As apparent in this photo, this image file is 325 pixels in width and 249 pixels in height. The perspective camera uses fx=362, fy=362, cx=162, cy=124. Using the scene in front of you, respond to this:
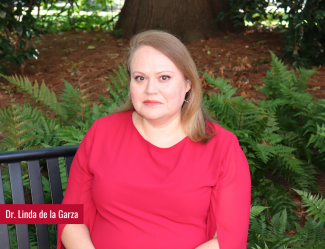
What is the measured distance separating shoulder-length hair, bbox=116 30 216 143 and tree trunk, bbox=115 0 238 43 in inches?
192

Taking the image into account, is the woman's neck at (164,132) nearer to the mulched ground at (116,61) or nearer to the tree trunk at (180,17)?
the mulched ground at (116,61)

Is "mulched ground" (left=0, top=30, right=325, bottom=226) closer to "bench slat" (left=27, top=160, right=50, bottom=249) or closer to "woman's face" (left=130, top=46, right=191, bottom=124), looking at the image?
"bench slat" (left=27, top=160, right=50, bottom=249)

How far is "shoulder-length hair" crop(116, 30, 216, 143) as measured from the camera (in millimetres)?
1859

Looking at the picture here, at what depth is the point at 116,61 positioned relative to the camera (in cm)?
612

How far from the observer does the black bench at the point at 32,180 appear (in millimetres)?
1985

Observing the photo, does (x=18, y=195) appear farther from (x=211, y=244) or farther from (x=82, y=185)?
(x=211, y=244)

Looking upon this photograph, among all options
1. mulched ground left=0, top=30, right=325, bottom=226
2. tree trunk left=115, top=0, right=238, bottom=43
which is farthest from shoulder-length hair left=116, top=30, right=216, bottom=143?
tree trunk left=115, top=0, right=238, bottom=43

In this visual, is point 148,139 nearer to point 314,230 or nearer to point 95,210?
point 95,210

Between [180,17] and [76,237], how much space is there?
18.5 feet

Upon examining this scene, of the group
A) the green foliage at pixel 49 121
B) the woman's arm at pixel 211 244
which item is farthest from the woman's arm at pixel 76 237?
the green foliage at pixel 49 121

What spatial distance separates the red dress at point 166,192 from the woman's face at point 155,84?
208mm

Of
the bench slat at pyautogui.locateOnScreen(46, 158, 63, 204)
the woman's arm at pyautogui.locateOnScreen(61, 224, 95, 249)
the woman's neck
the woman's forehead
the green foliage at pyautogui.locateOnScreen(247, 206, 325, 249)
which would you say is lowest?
the green foliage at pyautogui.locateOnScreen(247, 206, 325, 249)

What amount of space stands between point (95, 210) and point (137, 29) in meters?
5.58

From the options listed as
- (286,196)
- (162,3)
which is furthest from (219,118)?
(162,3)
